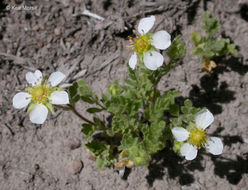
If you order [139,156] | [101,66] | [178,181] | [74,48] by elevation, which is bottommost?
[178,181]

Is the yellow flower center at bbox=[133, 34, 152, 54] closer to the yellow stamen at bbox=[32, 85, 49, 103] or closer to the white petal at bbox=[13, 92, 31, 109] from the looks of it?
the yellow stamen at bbox=[32, 85, 49, 103]

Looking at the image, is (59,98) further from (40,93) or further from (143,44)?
(143,44)

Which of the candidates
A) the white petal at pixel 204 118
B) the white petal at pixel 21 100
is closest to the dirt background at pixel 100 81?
the white petal at pixel 204 118

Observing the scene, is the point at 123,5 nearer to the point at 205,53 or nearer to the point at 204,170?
the point at 205,53

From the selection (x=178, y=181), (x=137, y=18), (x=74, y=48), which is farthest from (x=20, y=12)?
(x=178, y=181)

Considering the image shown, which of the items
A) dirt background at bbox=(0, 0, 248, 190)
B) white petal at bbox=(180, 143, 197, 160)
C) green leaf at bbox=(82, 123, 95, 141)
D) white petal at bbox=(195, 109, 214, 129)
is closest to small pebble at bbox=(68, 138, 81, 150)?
dirt background at bbox=(0, 0, 248, 190)

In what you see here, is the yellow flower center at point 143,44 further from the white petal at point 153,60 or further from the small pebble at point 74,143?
the small pebble at point 74,143

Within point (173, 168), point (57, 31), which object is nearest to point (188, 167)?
point (173, 168)
